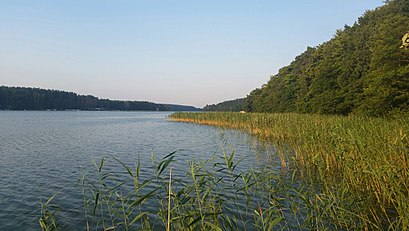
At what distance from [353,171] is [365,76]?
69.7 feet

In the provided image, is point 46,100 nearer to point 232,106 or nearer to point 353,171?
point 232,106

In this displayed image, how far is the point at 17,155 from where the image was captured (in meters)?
12.7

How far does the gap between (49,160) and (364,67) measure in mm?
28485

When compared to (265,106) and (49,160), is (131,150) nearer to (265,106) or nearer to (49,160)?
(49,160)

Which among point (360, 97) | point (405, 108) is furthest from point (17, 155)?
point (360, 97)

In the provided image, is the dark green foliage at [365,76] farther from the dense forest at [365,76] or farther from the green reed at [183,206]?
the green reed at [183,206]

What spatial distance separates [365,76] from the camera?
77.3ft

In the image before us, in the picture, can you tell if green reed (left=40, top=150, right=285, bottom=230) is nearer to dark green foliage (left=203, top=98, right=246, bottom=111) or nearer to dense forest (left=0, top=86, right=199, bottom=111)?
dark green foliage (left=203, top=98, right=246, bottom=111)

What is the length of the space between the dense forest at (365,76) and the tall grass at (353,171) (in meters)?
7.69

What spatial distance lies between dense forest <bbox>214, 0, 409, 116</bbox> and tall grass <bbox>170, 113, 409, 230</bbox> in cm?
769

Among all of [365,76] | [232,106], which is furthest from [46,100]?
[365,76]

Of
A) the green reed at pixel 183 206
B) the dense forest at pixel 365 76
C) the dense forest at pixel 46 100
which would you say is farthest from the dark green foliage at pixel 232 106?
the green reed at pixel 183 206

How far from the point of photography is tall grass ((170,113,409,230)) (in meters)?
3.96

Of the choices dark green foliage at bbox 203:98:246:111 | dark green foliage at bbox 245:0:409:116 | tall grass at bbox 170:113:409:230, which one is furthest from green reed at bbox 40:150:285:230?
dark green foliage at bbox 203:98:246:111
